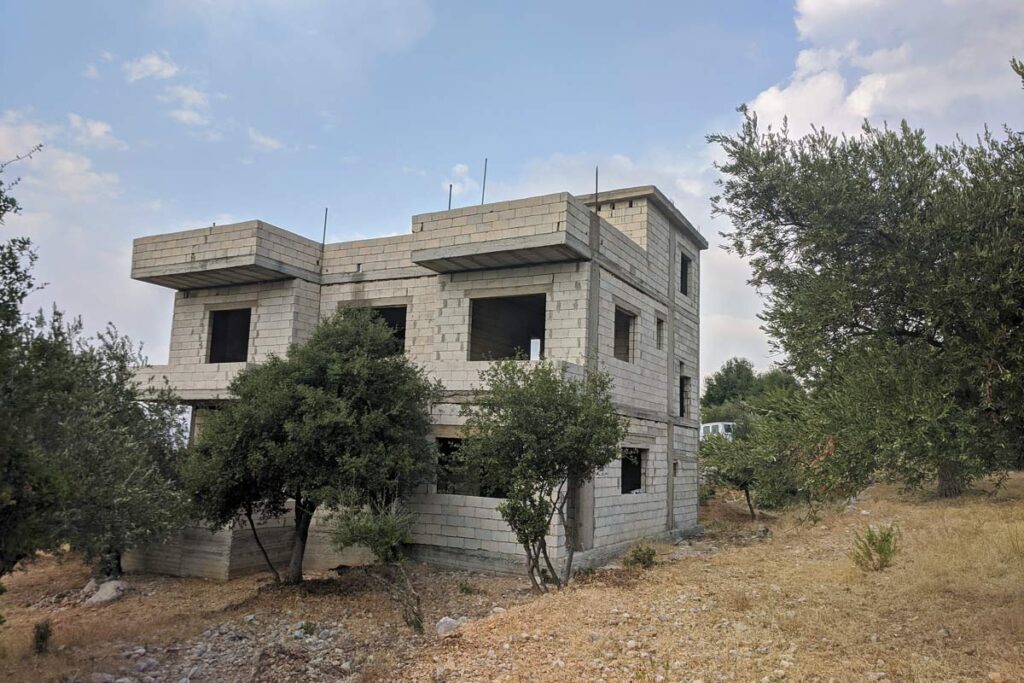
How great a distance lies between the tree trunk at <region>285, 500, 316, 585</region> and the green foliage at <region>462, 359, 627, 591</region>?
15.6 ft

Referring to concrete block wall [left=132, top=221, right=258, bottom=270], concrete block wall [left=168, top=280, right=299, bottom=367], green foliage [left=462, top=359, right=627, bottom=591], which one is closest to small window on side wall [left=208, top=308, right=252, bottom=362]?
concrete block wall [left=168, top=280, right=299, bottom=367]

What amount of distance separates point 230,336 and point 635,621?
17.2m

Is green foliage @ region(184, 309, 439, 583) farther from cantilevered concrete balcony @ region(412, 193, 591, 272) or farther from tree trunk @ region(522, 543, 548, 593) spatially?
tree trunk @ region(522, 543, 548, 593)

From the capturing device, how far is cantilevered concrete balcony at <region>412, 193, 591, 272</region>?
1542cm

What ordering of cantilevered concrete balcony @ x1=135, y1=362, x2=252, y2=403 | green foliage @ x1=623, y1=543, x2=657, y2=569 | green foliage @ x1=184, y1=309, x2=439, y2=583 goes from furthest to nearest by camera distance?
cantilevered concrete balcony @ x1=135, y1=362, x2=252, y2=403, green foliage @ x1=623, y1=543, x2=657, y2=569, green foliage @ x1=184, y1=309, x2=439, y2=583

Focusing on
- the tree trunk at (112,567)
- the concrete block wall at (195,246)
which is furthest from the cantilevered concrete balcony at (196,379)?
the tree trunk at (112,567)

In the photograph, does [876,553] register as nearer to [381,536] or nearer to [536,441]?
[536,441]

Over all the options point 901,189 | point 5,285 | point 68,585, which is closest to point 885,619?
point 901,189

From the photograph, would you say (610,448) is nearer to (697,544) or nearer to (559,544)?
(559,544)

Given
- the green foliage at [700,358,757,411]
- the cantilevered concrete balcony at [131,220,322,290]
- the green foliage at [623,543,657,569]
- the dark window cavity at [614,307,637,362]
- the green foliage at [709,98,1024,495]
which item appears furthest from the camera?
the green foliage at [700,358,757,411]

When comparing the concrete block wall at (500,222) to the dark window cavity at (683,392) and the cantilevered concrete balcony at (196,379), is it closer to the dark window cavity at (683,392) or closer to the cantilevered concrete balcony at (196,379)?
the cantilevered concrete balcony at (196,379)

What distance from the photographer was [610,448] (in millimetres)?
12492

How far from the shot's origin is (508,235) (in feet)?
Answer: 52.9

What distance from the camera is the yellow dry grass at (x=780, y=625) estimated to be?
317 inches
